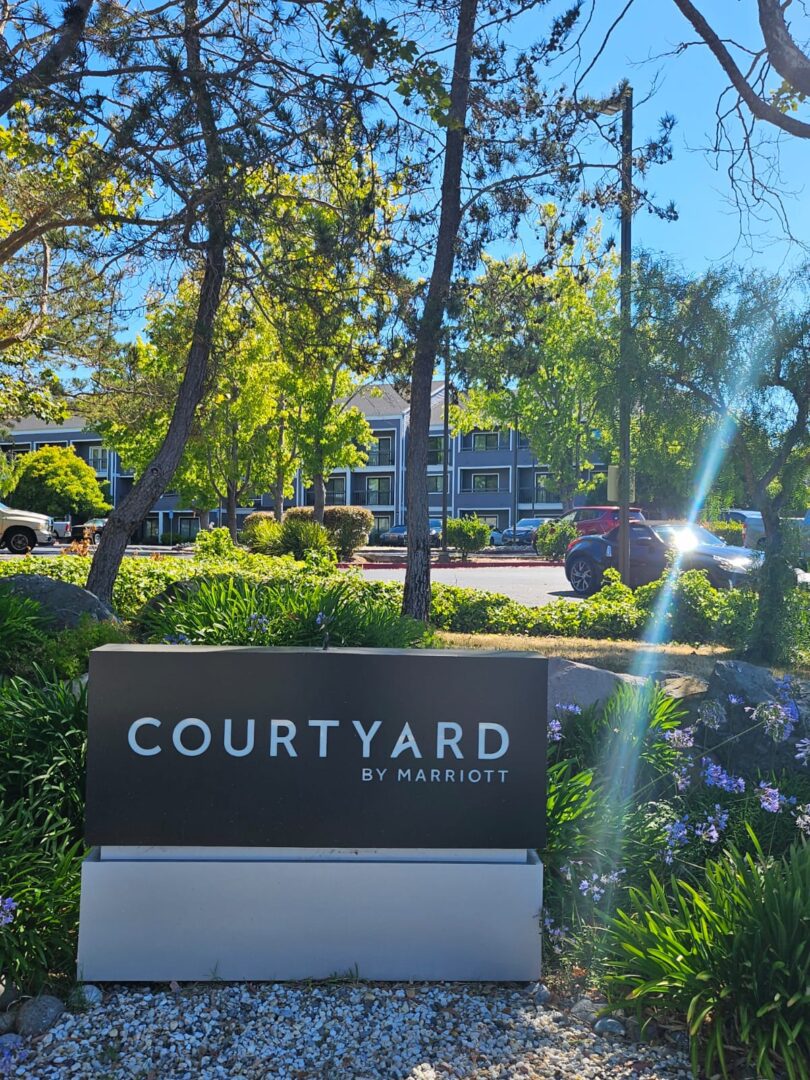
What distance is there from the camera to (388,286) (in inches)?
382

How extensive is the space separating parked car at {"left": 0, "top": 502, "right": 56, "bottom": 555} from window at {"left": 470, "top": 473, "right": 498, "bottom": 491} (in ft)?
120

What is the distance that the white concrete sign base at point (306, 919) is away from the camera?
125 inches

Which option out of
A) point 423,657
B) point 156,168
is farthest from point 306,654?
point 156,168

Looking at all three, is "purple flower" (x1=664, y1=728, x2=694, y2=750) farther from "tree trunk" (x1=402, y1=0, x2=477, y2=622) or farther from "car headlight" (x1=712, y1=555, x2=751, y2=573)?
"car headlight" (x1=712, y1=555, x2=751, y2=573)

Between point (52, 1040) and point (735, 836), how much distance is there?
2.88 m

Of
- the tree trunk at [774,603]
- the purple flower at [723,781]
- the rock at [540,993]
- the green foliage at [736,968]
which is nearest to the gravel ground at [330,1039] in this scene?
the rock at [540,993]

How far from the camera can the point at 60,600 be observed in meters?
7.41

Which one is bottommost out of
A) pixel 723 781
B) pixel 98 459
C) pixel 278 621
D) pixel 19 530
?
pixel 723 781

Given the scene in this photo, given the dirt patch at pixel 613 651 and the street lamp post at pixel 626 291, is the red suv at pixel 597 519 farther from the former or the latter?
the street lamp post at pixel 626 291

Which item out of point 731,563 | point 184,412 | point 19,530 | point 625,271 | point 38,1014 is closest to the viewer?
point 38,1014

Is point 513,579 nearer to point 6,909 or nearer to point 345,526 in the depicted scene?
point 345,526

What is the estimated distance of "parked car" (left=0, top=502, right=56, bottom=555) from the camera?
29141mm

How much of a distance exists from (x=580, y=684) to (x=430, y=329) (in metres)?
4.24

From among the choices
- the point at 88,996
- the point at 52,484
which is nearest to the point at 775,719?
the point at 88,996
